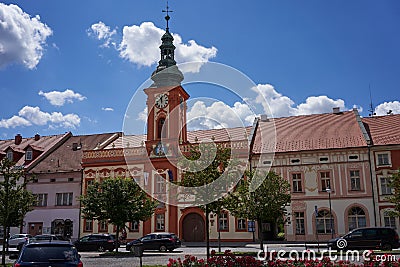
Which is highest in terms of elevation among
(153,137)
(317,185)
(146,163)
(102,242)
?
(153,137)

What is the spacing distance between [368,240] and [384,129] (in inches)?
535

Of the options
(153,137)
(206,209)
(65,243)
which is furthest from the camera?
(153,137)

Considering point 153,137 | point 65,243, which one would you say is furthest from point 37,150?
point 65,243

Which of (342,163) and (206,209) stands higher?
(342,163)

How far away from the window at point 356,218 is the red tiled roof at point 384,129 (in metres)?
5.56

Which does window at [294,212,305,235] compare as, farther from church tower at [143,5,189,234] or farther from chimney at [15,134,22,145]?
chimney at [15,134,22,145]

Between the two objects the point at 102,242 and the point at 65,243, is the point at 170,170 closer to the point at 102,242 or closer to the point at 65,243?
the point at 102,242

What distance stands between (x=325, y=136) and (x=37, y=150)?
2965 cm

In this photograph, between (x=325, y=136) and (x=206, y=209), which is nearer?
(x=206, y=209)

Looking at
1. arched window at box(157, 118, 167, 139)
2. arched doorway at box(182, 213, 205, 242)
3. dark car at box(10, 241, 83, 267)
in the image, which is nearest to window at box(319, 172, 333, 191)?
arched doorway at box(182, 213, 205, 242)

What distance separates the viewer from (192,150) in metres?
21.3

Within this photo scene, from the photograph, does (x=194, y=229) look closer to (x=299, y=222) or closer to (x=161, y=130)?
(x=299, y=222)

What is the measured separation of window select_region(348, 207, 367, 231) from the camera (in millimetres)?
34250

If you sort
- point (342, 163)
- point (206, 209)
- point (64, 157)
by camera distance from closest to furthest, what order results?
point (206, 209) → point (342, 163) → point (64, 157)
